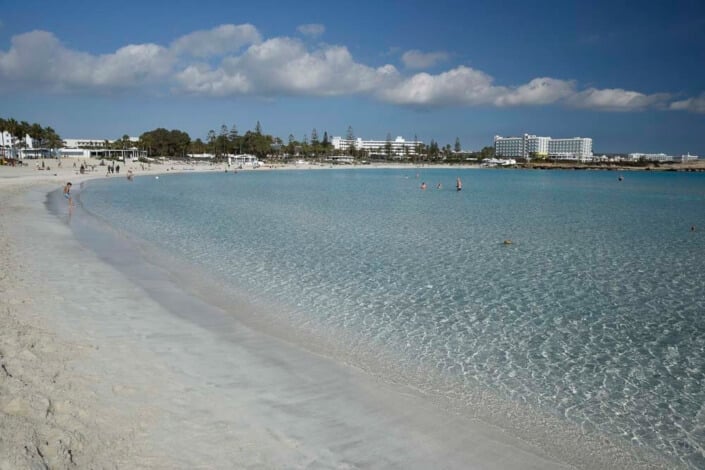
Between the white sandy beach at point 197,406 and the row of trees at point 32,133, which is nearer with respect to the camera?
the white sandy beach at point 197,406

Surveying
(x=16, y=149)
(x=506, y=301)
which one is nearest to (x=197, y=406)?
(x=506, y=301)

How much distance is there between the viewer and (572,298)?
12.8 m

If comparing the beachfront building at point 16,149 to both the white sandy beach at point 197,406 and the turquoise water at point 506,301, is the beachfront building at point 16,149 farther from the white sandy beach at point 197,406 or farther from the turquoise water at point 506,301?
the white sandy beach at point 197,406

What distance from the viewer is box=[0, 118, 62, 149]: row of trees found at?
107125 mm

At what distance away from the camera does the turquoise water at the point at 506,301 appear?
290 inches

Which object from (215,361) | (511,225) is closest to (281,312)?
(215,361)

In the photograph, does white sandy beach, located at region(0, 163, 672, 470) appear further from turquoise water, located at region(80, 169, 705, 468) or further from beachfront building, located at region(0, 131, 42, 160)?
beachfront building, located at region(0, 131, 42, 160)

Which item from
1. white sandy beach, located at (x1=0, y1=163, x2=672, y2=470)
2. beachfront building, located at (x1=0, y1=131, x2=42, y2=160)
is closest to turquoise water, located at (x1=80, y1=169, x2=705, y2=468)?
white sandy beach, located at (x1=0, y1=163, x2=672, y2=470)

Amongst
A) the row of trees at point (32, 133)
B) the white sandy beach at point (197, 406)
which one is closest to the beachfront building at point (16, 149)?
the row of trees at point (32, 133)

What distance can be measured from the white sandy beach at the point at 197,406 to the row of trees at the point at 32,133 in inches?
4757

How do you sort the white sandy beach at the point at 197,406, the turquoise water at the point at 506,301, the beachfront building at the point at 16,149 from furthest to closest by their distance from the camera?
the beachfront building at the point at 16,149, the turquoise water at the point at 506,301, the white sandy beach at the point at 197,406

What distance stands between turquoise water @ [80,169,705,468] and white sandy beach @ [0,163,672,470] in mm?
1140

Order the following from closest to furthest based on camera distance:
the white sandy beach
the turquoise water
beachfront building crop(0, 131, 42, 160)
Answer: the white sandy beach < the turquoise water < beachfront building crop(0, 131, 42, 160)

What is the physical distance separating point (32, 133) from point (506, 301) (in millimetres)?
141441
